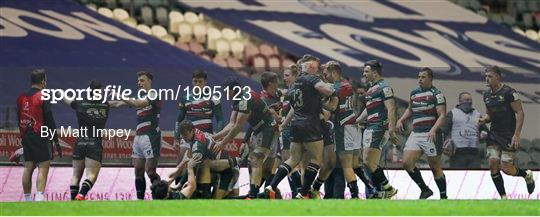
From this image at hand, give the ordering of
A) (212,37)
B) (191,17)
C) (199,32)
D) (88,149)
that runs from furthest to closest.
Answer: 1. (191,17)
2. (199,32)
3. (212,37)
4. (88,149)

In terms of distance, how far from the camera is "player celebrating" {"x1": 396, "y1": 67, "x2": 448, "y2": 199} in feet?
55.5

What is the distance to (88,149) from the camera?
663 inches

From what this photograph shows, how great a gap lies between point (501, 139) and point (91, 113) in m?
4.73

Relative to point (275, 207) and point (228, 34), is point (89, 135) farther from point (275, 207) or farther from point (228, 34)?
point (228, 34)

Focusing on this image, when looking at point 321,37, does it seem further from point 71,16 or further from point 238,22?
point 71,16

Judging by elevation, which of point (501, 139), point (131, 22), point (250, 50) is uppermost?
point (131, 22)

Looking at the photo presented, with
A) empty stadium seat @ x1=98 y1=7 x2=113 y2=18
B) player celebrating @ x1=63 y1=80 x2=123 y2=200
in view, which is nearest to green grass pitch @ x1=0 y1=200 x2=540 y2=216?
player celebrating @ x1=63 y1=80 x2=123 y2=200

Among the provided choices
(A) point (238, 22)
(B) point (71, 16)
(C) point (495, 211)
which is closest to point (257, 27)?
(A) point (238, 22)

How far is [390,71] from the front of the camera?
57.2ft

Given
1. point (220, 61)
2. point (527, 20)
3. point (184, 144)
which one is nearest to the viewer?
point (184, 144)

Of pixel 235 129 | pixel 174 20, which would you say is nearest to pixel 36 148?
pixel 235 129

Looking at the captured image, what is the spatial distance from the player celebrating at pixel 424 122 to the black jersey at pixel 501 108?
0.55m

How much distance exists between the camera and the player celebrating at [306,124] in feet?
54.6

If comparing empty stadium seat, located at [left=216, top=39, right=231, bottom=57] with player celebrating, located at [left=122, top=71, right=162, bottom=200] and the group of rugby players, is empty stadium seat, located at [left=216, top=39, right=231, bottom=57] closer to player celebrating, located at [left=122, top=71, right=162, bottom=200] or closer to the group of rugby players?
the group of rugby players
